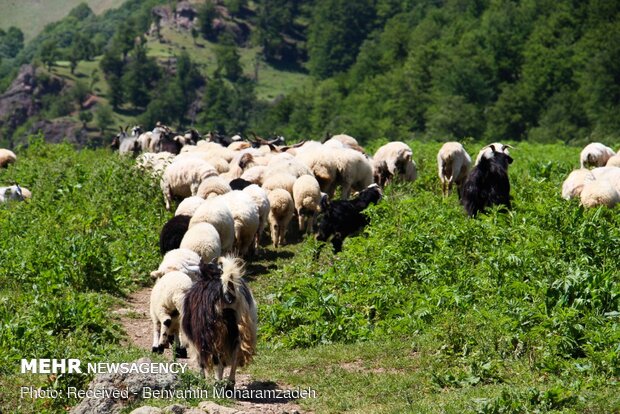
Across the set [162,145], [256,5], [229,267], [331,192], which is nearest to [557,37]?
[162,145]

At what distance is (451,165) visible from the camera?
21.0m

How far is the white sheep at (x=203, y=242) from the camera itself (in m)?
14.1

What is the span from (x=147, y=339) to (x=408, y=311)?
3429 millimetres

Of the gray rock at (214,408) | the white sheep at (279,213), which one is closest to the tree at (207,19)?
the white sheep at (279,213)

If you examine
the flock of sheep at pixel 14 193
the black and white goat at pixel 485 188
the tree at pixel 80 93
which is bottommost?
the tree at pixel 80 93

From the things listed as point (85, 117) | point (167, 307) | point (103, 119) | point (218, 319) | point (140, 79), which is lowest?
point (85, 117)

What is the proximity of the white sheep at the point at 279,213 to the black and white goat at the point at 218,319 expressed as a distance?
8.02 m

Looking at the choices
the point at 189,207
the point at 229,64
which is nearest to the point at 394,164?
the point at 189,207

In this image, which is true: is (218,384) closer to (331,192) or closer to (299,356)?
(299,356)

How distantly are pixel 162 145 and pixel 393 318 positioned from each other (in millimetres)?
17890

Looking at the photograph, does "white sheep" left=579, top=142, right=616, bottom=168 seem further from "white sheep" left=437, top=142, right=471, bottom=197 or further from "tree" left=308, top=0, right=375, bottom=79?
"tree" left=308, top=0, right=375, bottom=79

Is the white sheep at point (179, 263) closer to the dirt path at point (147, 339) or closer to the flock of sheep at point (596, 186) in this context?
the dirt path at point (147, 339)

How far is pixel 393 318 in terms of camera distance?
12.5 meters

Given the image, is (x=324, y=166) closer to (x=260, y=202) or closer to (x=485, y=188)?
(x=260, y=202)
